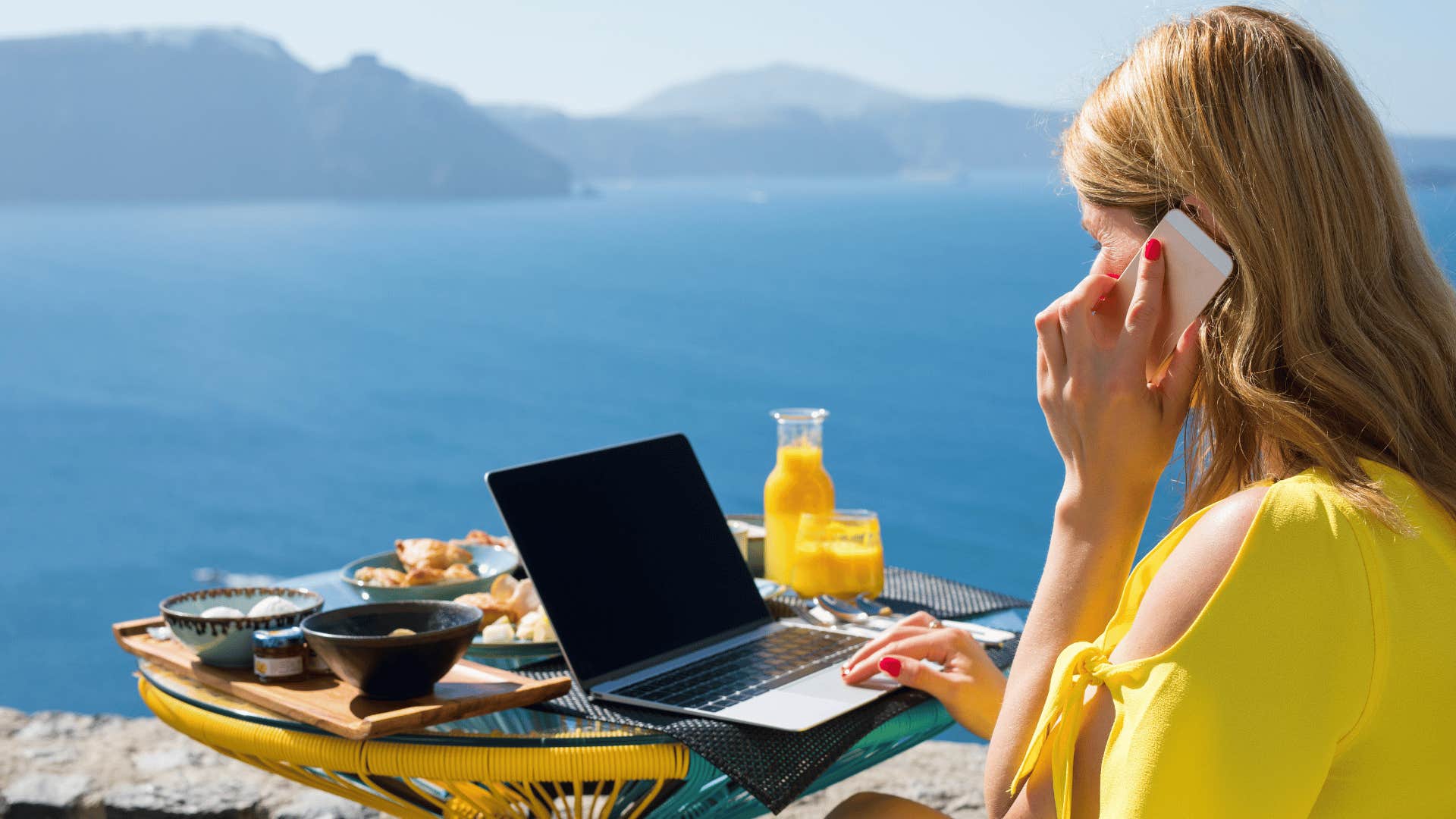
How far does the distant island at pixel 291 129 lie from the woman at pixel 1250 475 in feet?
130

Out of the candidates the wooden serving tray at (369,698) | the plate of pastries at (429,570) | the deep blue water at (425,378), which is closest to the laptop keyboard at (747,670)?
the wooden serving tray at (369,698)

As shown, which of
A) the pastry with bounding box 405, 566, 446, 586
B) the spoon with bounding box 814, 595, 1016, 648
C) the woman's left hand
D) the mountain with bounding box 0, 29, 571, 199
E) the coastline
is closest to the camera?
the woman's left hand

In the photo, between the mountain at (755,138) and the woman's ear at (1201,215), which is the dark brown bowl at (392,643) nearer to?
the woman's ear at (1201,215)

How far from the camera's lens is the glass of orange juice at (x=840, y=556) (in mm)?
1628

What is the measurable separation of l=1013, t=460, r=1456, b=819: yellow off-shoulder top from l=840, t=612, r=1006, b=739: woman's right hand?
1.44ft

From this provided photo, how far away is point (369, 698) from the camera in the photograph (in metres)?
1.22

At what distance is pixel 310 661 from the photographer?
50.7 inches

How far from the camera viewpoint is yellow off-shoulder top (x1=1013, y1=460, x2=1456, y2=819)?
772 millimetres

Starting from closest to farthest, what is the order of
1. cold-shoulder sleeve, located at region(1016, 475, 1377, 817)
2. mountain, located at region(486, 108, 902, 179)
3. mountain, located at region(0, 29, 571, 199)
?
cold-shoulder sleeve, located at region(1016, 475, 1377, 817), mountain, located at region(0, 29, 571, 199), mountain, located at region(486, 108, 902, 179)

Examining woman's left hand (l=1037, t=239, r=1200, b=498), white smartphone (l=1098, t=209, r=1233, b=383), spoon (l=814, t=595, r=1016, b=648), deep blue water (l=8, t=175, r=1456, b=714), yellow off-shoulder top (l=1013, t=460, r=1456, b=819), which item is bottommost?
deep blue water (l=8, t=175, r=1456, b=714)

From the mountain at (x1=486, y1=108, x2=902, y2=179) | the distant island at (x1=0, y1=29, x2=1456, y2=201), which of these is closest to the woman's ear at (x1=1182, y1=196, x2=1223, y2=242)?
the distant island at (x1=0, y1=29, x2=1456, y2=201)

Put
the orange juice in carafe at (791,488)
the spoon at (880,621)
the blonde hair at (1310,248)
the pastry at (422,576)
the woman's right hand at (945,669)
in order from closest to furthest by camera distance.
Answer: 1. the blonde hair at (1310,248)
2. the woman's right hand at (945,669)
3. the spoon at (880,621)
4. the pastry at (422,576)
5. the orange juice in carafe at (791,488)

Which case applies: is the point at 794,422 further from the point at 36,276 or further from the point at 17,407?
the point at 36,276

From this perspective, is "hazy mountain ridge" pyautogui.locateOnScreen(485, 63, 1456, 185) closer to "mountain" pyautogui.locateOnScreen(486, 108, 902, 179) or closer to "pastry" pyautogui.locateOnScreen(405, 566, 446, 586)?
Result: "mountain" pyautogui.locateOnScreen(486, 108, 902, 179)
